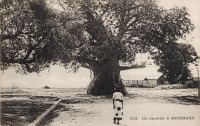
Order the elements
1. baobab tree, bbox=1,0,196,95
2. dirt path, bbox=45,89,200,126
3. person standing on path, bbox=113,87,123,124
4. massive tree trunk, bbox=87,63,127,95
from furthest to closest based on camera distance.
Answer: massive tree trunk, bbox=87,63,127,95
baobab tree, bbox=1,0,196,95
dirt path, bbox=45,89,200,126
person standing on path, bbox=113,87,123,124

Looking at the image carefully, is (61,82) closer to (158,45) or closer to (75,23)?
(75,23)

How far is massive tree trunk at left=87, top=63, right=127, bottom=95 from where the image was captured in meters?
20.2

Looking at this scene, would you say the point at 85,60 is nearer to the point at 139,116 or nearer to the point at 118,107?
the point at 139,116

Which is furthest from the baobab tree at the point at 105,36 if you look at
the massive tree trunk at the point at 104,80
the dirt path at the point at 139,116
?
the dirt path at the point at 139,116

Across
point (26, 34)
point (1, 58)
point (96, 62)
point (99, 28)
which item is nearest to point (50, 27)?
point (26, 34)

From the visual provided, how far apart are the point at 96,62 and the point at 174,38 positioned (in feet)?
12.4

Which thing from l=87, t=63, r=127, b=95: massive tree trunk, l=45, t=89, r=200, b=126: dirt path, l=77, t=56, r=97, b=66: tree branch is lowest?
l=45, t=89, r=200, b=126: dirt path

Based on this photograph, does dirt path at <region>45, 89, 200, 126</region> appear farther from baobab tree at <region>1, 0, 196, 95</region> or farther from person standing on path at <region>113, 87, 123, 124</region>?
baobab tree at <region>1, 0, 196, 95</region>

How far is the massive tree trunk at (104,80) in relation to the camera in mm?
20203

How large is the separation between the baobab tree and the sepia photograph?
37mm

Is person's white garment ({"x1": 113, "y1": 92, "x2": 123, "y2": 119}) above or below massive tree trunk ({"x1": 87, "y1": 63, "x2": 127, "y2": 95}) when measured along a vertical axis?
below

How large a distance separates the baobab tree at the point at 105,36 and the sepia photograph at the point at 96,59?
0.04 m

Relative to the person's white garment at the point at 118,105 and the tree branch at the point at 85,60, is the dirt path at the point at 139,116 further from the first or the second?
the tree branch at the point at 85,60

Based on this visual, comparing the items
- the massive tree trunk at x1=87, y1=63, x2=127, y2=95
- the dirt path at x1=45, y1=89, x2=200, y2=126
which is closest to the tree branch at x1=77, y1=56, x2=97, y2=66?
the massive tree trunk at x1=87, y1=63, x2=127, y2=95
